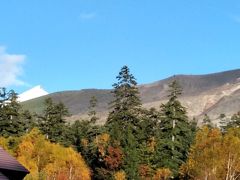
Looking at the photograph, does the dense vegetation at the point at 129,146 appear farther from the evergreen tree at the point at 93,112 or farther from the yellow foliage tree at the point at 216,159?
the evergreen tree at the point at 93,112

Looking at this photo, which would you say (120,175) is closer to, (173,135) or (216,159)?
(173,135)

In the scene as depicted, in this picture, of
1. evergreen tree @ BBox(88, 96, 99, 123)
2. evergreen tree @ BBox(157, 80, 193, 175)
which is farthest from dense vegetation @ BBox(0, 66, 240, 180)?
evergreen tree @ BBox(88, 96, 99, 123)

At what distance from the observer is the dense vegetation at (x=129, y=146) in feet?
257

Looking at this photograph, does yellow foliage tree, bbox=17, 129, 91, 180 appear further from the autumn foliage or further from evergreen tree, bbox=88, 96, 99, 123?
evergreen tree, bbox=88, 96, 99, 123

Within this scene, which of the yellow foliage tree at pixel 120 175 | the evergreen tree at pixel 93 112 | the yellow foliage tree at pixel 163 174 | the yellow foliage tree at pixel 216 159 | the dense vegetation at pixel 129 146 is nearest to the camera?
the yellow foliage tree at pixel 216 159

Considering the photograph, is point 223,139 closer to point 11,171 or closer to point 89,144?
point 89,144

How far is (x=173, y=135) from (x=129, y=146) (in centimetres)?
749

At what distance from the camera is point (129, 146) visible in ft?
314

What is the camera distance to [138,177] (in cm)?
9312

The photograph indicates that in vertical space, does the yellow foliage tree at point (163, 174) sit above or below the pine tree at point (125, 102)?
below

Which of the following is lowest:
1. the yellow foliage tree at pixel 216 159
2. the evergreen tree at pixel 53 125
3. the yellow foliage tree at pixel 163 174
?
the yellow foliage tree at pixel 163 174

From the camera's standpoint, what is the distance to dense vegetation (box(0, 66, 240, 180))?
7825 cm

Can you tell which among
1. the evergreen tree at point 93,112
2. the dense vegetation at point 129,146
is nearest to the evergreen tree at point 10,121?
the dense vegetation at point 129,146

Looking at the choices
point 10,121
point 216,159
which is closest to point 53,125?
point 10,121
